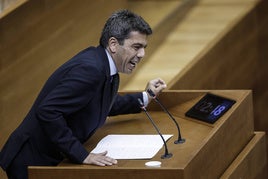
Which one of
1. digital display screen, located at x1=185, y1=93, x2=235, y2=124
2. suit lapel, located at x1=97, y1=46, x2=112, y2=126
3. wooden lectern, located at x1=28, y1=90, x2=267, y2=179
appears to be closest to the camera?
wooden lectern, located at x1=28, y1=90, x2=267, y2=179

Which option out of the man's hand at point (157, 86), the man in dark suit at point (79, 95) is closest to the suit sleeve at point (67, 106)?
the man in dark suit at point (79, 95)

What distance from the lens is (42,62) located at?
6.21 ft

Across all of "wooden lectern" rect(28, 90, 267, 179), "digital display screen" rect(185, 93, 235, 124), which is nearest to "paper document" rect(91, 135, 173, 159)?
"wooden lectern" rect(28, 90, 267, 179)

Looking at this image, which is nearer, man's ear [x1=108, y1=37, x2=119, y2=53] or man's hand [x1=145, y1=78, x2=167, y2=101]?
man's ear [x1=108, y1=37, x2=119, y2=53]

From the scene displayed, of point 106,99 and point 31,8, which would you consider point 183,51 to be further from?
point 106,99

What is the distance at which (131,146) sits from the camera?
4.47 feet

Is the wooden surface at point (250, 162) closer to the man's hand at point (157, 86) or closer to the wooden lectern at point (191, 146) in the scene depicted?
the wooden lectern at point (191, 146)

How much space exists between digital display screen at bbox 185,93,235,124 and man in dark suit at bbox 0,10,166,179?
0.58 feet

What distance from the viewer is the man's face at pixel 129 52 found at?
4.54ft

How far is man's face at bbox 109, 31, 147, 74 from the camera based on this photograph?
1.38 meters

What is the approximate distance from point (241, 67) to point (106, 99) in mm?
1323

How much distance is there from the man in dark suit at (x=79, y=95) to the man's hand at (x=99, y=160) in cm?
4

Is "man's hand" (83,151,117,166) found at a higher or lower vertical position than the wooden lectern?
higher

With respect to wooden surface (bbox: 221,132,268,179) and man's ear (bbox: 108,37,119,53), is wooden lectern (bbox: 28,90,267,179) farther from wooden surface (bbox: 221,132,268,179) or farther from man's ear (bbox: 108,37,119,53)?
man's ear (bbox: 108,37,119,53)
